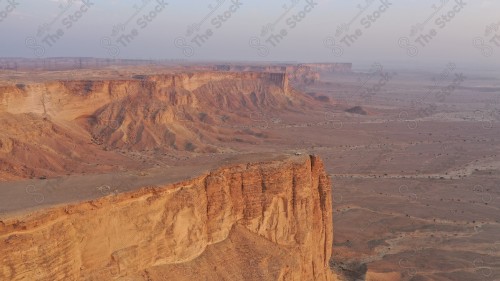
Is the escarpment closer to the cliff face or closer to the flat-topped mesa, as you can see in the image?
the flat-topped mesa

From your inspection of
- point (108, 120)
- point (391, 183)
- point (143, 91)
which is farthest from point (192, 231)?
point (143, 91)

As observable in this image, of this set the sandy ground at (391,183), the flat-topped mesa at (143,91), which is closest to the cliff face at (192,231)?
the sandy ground at (391,183)

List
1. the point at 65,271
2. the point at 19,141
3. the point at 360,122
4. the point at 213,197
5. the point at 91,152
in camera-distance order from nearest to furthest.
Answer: the point at 65,271 < the point at 213,197 < the point at 19,141 < the point at 91,152 < the point at 360,122

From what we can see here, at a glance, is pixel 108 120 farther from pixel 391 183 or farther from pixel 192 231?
pixel 192 231

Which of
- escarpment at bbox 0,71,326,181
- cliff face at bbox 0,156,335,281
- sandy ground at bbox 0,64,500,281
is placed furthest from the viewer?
escarpment at bbox 0,71,326,181

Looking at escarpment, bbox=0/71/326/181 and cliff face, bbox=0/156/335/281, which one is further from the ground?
escarpment, bbox=0/71/326/181

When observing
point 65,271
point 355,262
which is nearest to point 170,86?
point 355,262

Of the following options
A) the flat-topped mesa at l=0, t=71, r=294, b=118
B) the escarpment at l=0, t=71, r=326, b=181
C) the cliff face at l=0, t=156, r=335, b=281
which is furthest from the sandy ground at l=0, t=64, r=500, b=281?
the flat-topped mesa at l=0, t=71, r=294, b=118

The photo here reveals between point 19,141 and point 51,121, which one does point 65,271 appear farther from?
point 51,121

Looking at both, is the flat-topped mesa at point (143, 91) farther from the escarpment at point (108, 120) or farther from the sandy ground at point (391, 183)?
the sandy ground at point (391, 183)
